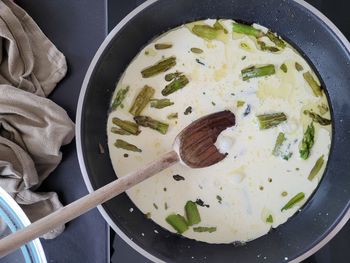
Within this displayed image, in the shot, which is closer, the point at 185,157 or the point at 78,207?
the point at 78,207

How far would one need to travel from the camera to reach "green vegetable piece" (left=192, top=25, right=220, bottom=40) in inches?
37.4

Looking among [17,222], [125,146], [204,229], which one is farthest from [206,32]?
[17,222]

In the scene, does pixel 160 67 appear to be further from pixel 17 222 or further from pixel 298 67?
pixel 17 222

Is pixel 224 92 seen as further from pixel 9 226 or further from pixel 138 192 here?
pixel 9 226

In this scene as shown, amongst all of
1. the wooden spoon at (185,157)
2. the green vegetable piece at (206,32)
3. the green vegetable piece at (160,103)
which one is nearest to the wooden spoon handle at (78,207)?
the wooden spoon at (185,157)

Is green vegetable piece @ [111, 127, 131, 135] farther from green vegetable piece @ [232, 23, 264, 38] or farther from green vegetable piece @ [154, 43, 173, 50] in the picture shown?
green vegetable piece @ [232, 23, 264, 38]

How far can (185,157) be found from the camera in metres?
0.89

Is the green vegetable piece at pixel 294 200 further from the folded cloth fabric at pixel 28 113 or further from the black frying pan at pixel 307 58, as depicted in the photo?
the folded cloth fabric at pixel 28 113

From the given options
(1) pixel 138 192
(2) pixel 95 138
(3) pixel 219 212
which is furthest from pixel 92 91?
(3) pixel 219 212

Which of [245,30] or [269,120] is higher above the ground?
[245,30]

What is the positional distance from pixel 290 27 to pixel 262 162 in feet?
0.79

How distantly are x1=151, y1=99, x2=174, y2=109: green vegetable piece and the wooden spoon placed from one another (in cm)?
7

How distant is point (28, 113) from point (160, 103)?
222 mm

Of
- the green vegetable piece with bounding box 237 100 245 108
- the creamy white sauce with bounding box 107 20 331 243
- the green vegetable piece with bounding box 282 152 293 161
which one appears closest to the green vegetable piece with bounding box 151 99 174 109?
the creamy white sauce with bounding box 107 20 331 243
